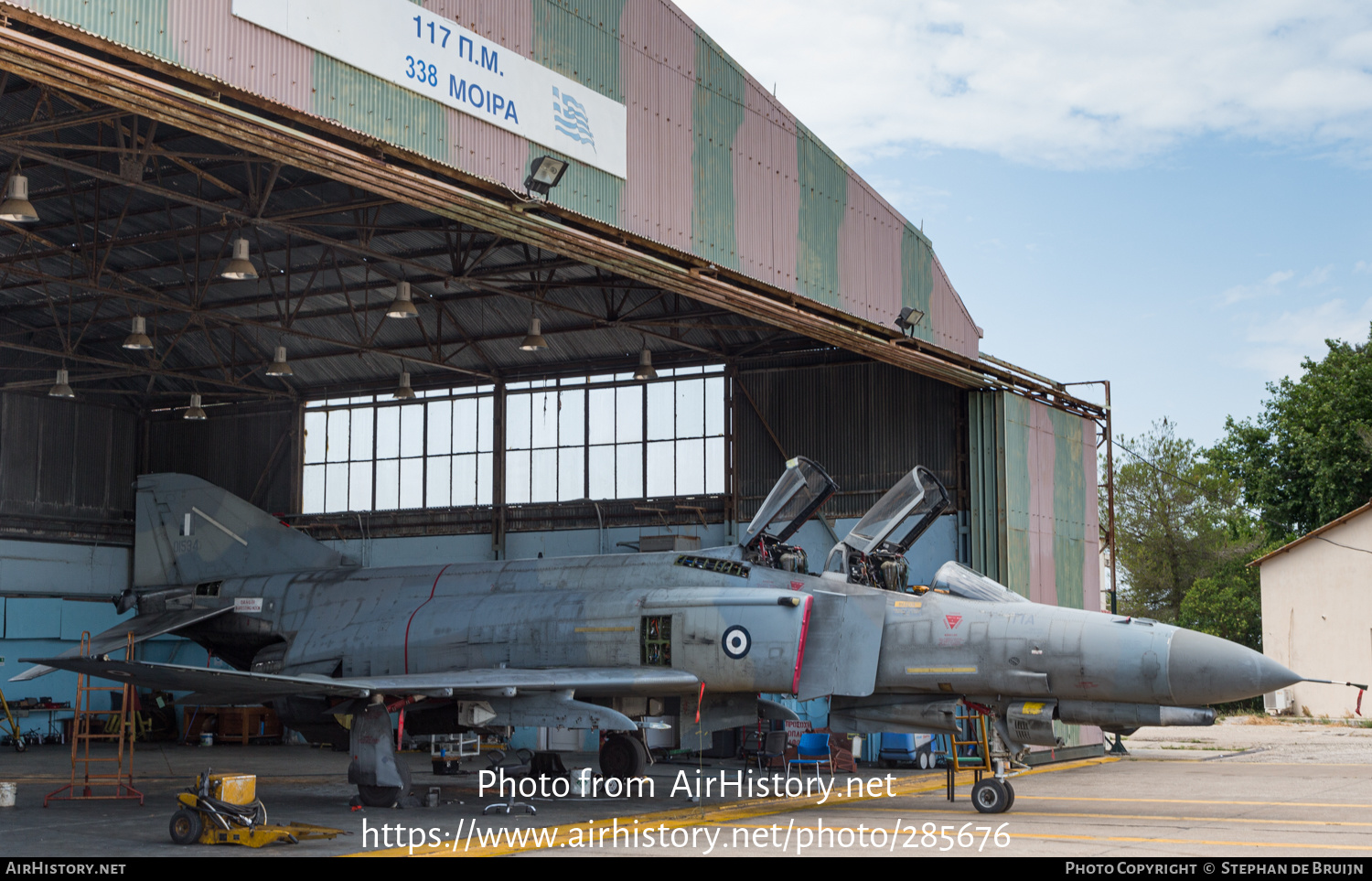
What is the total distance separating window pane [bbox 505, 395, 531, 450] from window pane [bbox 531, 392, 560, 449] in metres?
0.21

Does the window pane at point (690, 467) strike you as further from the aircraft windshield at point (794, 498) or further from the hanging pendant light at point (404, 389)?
the aircraft windshield at point (794, 498)

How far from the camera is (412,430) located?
2992 centimetres

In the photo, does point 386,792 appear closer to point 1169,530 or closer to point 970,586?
point 970,586

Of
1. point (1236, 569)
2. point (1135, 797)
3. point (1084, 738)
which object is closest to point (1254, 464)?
point (1236, 569)

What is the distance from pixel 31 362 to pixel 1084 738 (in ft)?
83.6

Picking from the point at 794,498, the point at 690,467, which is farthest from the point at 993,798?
the point at 690,467

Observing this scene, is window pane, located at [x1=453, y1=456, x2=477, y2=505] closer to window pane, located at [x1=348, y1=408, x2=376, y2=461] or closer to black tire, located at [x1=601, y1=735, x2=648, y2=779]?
window pane, located at [x1=348, y1=408, x2=376, y2=461]

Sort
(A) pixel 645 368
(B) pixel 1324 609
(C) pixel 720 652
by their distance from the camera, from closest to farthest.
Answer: (C) pixel 720 652 → (A) pixel 645 368 → (B) pixel 1324 609

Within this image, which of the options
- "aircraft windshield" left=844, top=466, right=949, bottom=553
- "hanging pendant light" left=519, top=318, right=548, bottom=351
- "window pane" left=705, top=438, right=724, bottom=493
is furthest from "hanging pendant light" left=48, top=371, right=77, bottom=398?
"aircraft windshield" left=844, top=466, right=949, bottom=553

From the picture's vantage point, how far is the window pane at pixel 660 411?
88.7ft

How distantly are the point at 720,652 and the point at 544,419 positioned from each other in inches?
572

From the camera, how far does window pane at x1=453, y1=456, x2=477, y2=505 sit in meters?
29.0

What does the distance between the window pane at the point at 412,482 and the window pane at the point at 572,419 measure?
3.90 meters

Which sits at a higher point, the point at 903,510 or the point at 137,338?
the point at 137,338
